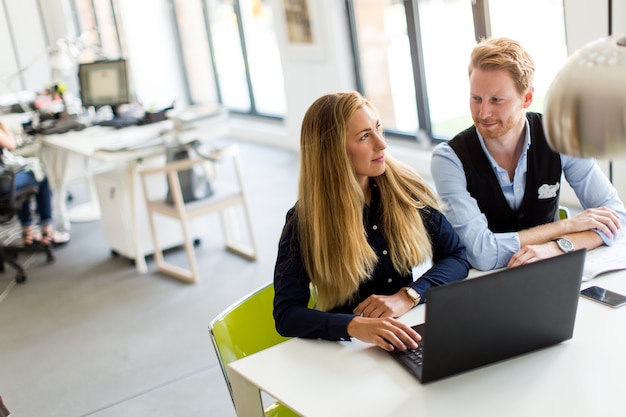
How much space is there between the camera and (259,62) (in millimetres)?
8164

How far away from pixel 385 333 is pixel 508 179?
90 centimetres

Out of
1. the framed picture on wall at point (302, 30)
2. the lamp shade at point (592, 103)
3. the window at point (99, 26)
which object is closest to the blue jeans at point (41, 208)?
the framed picture on wall at point (302, 30)

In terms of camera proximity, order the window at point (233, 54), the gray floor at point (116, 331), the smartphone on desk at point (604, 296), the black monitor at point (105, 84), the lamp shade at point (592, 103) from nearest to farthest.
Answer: the lamp shade at point (592, 103) < the smartphone on desk at point (604, 296) < the gray floor at point (116, 331) < the black monitor at point (105, 84) < the window at point (233, 54)

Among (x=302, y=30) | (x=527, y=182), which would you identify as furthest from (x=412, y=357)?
(x=302, y=30)

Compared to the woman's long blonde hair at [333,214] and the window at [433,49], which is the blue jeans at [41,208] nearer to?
the window at [433,49]

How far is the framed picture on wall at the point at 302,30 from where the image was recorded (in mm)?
6363

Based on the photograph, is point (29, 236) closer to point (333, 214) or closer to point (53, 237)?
point (53, 237)

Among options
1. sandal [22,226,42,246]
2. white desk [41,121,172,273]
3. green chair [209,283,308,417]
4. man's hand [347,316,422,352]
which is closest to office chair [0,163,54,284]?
sandal [22,226,42,246]

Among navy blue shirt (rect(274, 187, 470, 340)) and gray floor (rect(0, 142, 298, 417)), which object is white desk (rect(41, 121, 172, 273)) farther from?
navy blue shirt (rect(274, 187, 470, 340))

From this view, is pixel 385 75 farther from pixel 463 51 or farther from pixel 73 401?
pixel 73 401

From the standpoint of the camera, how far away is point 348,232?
6.59 ft

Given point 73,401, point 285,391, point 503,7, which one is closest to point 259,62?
point 503,7

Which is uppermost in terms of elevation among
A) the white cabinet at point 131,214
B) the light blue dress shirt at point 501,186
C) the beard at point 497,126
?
the beard at point 497,126

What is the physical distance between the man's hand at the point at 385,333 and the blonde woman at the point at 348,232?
0.14m
